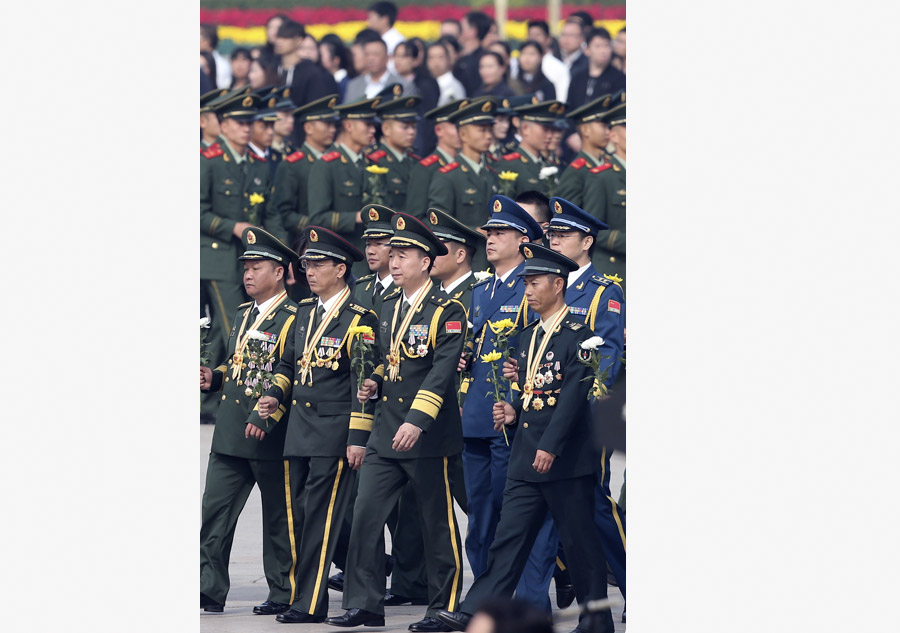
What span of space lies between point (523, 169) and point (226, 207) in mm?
2352

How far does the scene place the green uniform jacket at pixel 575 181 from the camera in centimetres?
1358

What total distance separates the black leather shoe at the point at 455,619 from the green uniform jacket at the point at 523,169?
5190 mm

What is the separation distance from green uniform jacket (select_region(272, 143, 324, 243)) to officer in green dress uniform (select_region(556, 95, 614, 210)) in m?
2.09

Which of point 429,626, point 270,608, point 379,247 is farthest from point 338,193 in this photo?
point 429,626

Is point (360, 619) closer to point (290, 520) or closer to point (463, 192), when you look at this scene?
point (290, 520)

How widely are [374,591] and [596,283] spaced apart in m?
1.86

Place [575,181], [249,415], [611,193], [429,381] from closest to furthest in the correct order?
[429,381] → [249,415] → [611,193] → [575,181]

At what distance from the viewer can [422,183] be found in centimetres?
1384

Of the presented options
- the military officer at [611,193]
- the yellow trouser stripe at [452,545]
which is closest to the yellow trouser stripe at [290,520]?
the yellow trouser stripe at [452,545]

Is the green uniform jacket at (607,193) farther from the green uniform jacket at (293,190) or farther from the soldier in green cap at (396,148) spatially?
the green uniform jacket at (293,190)

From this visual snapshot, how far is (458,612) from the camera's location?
29.8 ft

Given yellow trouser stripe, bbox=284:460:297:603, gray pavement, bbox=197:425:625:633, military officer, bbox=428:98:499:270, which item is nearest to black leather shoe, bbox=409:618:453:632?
gray pavement, bbox=197:425:625:633

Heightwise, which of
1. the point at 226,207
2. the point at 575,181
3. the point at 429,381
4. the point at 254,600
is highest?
the point at 575,181

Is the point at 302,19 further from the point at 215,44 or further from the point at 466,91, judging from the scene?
the point at 466,91
